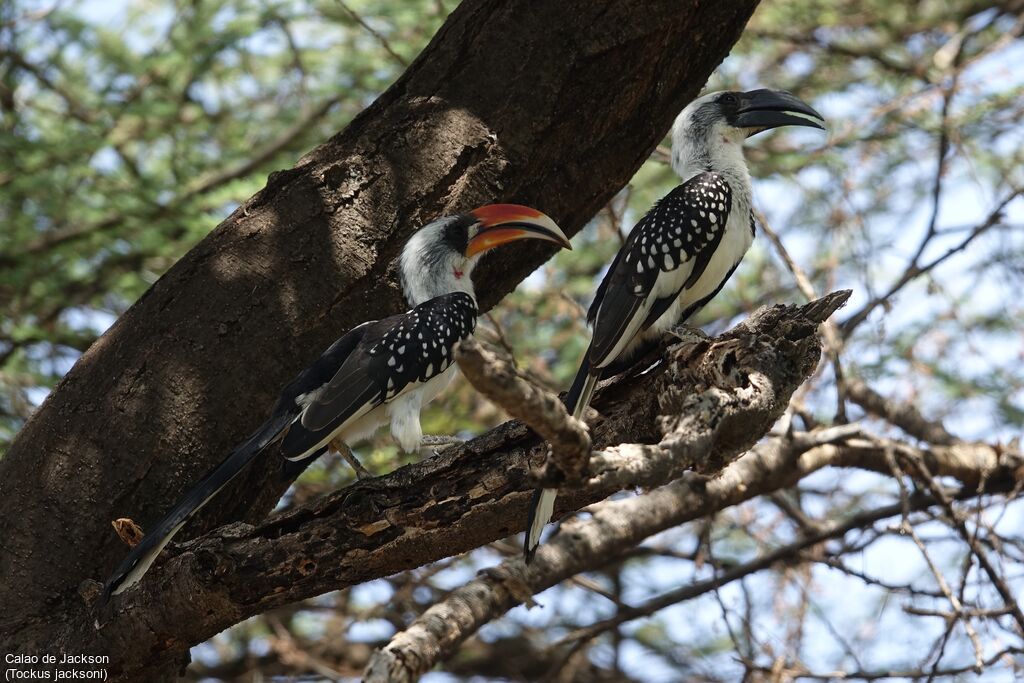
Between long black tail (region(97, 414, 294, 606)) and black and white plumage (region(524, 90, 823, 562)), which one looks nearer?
long black tail (region(97, 414, 294, 606))

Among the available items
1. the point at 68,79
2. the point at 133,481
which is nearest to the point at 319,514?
the point at 133,481

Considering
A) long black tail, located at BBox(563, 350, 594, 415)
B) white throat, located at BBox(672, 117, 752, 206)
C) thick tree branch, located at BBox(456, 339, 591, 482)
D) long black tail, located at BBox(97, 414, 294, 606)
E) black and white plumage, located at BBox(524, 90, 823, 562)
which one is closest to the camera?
thick tree branch, located at BBox(456, 339, 591, 482)

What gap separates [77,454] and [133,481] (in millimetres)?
207

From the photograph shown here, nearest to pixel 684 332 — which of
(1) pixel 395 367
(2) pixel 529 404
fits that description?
(1) pixel 395 367

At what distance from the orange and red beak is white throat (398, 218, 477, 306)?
A: 11 centimetres

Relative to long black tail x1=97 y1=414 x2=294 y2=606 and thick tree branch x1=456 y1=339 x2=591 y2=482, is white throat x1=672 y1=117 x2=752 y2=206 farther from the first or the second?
thick tree branch x1=456 y1=339 x2=591 y2=482

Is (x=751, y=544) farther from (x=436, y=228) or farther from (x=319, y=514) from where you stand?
(x=319, y=514)

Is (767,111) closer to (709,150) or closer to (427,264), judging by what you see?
(709,150)

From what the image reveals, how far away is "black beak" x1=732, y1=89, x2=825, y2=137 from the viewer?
15.9 ft

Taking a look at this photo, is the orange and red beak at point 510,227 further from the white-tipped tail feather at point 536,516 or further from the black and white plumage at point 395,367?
the white-tipped tail feather at point 536,516

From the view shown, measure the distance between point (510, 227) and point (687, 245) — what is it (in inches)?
26.9

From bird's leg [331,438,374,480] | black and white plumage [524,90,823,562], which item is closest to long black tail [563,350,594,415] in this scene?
black and white plumage [524,90,823,562]

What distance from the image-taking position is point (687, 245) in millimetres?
4211

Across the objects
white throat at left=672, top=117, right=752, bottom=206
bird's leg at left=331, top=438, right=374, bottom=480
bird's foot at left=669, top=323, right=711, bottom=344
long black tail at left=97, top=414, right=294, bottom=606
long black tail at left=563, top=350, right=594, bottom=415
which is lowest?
long black tail at left=97, top=414, right=294, bottom=606
